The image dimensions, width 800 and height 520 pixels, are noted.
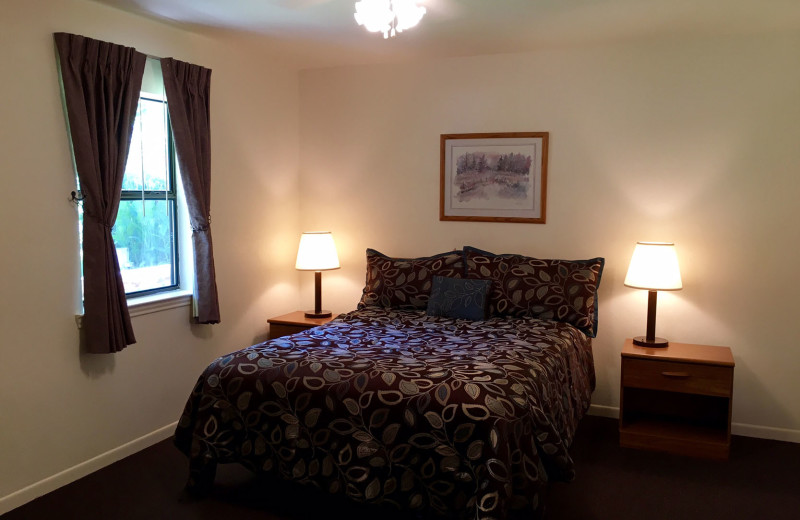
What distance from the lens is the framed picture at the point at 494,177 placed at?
4.25 meters

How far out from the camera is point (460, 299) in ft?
13.0

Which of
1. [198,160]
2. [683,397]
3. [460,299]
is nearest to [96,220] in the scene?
[198,160]

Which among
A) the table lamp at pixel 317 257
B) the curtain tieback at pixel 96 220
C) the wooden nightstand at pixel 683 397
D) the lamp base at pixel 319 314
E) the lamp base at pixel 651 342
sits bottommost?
the wooden nightstand at pixel 683 397

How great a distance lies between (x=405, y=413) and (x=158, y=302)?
1782 mm

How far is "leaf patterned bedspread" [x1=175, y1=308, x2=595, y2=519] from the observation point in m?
2.45

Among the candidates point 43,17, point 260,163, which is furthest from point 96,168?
point 260,163

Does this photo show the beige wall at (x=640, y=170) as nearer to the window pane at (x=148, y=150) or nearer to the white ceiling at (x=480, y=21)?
the white ceiling at (x=480, y=21)

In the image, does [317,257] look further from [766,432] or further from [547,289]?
[766,432]

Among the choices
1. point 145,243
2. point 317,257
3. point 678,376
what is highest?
point 145,243

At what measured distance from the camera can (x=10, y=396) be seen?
2.88 m

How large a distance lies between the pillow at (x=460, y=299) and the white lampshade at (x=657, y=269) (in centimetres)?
86

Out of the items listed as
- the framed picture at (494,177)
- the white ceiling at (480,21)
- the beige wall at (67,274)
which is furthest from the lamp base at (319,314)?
the white ceiling at (480,21)

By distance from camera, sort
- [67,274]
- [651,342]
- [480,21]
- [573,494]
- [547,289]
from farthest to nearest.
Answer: [547,289], [651,342], [480,21], [67,274], [573,494]

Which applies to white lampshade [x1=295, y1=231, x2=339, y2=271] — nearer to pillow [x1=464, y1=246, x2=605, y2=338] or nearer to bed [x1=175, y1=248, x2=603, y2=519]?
bed [x1=175, y1=248, x2=603, y2=519]
